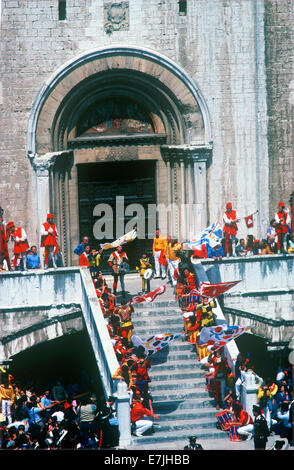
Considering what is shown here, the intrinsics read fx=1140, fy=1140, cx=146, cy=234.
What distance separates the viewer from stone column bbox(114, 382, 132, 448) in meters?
33.3

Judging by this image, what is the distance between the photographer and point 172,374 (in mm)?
36031

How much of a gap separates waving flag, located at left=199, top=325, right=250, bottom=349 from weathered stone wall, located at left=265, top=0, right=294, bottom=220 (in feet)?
28.4

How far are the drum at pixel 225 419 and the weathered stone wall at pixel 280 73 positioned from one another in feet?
36.3

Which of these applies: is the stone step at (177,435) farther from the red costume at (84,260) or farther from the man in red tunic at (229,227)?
the man in red tunic at (229,227)

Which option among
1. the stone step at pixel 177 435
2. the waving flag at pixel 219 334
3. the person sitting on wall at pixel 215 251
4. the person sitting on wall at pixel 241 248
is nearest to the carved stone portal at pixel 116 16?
the person sitting on wall at pixel 215 251

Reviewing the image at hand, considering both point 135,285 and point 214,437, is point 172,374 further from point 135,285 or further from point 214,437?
point 135,285

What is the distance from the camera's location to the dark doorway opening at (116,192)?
142 ft

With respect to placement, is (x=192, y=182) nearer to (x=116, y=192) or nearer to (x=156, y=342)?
(x=116, y=192)

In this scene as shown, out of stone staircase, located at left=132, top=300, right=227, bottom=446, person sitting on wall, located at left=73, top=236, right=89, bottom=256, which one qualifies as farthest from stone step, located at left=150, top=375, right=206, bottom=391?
person sitting on wall, located at left=73, top=236, right=89, bottom=256

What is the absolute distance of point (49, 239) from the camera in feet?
132

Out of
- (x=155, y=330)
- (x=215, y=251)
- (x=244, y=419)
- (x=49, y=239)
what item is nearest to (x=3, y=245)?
(x=49, y=239)

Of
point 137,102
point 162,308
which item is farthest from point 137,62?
point 162,308

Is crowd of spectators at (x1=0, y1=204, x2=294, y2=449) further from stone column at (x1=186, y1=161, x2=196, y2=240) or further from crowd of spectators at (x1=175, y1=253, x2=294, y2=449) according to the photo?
stone column at (x1=186, y1=161, x2=196, y2=240)

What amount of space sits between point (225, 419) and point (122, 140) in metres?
13.1
